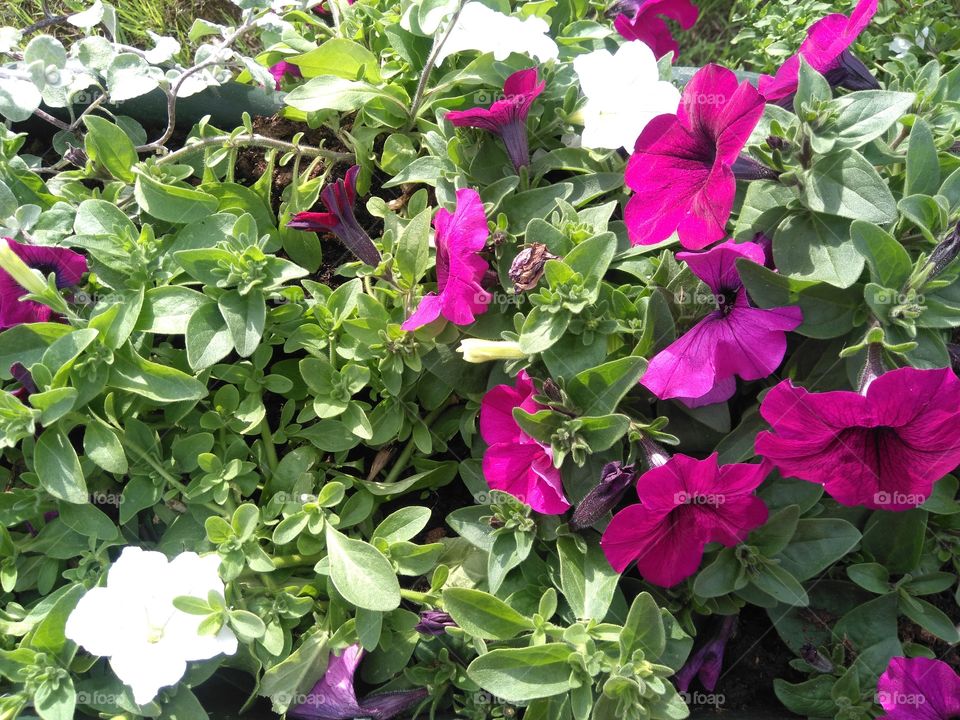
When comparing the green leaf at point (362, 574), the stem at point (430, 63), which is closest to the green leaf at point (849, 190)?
the stem at point (430, 63)

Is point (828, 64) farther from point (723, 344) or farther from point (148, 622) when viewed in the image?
point (148, 622)

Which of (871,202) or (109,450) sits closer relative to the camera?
(871,202)

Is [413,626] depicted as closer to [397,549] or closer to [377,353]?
[397,549]

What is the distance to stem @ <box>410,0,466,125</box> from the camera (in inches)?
54.0

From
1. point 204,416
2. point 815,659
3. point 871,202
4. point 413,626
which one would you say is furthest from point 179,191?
point 815,659

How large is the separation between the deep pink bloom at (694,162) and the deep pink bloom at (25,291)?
1.01m

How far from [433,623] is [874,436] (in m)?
0.75

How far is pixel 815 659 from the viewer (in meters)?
1.24

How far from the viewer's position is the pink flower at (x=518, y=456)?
3.87 feet

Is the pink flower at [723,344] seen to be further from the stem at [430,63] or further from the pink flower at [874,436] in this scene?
the stem at [430,63]

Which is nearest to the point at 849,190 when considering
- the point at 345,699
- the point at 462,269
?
the point at 462,269

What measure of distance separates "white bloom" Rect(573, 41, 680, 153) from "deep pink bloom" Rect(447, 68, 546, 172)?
0.32 feet

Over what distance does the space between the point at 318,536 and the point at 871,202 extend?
1066mm

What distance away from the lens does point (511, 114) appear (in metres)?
1.34
